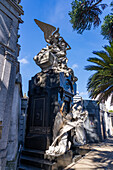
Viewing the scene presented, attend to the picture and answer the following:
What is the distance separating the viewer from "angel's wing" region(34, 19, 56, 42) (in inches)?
449

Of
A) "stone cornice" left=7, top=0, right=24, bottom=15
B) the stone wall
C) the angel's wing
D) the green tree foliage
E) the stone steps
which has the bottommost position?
the stone steps

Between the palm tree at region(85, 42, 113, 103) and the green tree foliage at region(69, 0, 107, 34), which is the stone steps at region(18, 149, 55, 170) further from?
the green tree foliage at region(69, 0, 107, 34)

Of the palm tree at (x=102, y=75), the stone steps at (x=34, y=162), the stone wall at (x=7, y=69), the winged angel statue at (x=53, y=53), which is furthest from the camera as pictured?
the winged angel statue at (x=53, y=53)

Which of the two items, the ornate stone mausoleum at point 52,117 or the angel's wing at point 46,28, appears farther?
the angel's wing at point 46,28

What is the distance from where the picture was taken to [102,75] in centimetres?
730

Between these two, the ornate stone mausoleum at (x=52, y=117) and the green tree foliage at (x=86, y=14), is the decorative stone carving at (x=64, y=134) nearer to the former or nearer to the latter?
the ornate stone mausoleum at (x=52, y=117)

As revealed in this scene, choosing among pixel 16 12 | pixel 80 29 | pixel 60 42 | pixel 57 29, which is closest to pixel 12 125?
pixel 16 12

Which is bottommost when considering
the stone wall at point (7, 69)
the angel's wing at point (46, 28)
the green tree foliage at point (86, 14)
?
the stone wall at point (7, 69)

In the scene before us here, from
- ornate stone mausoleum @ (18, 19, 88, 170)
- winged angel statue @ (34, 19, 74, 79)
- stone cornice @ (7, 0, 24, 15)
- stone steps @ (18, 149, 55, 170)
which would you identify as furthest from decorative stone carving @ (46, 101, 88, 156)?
stone cornice @ (7, 0, 24, 15)

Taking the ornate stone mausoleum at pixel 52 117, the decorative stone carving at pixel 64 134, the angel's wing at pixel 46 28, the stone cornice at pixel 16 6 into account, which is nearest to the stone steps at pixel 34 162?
the ornate stone mausoleum at pixel 52 117

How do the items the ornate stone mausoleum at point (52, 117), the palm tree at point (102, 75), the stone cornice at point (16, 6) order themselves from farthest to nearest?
1. the palm tree at point (102, 75)
2. the ornate stone mausoleum at point (52, 117)
3. the stone cornice at point (16, 6)

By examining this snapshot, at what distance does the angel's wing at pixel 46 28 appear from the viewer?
11.4m

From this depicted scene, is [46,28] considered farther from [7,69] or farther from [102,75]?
[7,69]

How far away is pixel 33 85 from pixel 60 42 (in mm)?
4984
